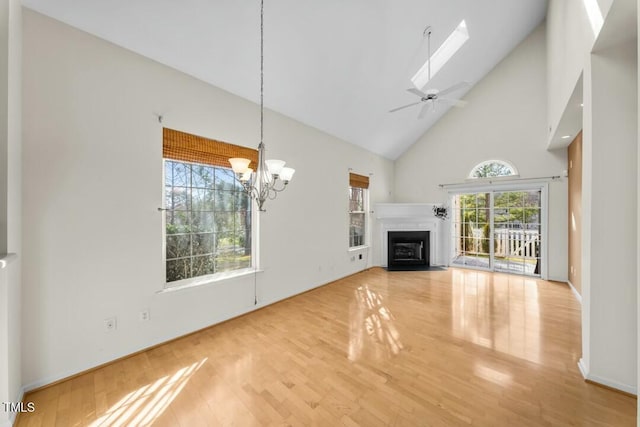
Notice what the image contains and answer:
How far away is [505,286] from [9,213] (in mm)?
6291

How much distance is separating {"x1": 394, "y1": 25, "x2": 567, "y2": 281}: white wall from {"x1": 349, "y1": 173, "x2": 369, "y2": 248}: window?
1.70 metres

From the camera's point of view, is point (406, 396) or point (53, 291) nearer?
point (406, 396)

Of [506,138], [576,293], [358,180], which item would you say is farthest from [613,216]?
[506,138]

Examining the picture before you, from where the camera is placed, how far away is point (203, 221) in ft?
→ 9.57

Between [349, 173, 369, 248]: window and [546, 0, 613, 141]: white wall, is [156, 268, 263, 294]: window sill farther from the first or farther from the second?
[546, 0, 613, 141]: white wall

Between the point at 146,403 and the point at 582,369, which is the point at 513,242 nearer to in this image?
the point at 582,369

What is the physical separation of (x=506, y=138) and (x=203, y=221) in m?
6.16

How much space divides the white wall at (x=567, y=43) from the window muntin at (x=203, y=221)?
11.9ft

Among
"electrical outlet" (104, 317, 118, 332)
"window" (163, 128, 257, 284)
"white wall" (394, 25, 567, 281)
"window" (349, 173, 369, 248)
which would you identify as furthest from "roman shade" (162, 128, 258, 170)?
"white wall" (394, 25, 567, 281)

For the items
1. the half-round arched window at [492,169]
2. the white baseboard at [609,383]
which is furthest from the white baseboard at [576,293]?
the white baseboard at [609,383]

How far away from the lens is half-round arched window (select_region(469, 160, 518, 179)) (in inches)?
207

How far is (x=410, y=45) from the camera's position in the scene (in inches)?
138

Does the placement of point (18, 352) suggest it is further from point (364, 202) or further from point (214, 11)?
point (364, 202)

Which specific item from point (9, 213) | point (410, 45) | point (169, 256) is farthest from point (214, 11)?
point (410, 45)
